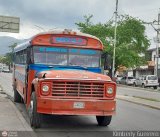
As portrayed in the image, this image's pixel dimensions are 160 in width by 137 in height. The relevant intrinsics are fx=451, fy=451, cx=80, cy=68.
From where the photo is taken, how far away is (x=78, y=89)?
459 inches

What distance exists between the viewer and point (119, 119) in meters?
15.0

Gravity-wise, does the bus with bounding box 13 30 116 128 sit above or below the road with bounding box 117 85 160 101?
above

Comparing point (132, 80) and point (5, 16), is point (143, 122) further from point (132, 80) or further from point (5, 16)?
point (132, 80)

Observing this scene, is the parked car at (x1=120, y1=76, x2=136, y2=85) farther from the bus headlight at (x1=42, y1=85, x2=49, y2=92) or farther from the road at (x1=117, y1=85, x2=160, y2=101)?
the bus headlight at (x1=42, y1=85, x2=49, y2=92)

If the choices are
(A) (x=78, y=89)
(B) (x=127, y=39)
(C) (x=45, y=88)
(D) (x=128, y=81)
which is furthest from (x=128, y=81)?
(C) (x=45, y=88)

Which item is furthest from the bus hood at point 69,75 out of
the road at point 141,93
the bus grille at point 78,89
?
the road at point 141,93

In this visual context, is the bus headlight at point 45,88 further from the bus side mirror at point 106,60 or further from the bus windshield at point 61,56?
the bus side mirror at point 106,60

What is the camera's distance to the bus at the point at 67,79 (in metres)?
11.5

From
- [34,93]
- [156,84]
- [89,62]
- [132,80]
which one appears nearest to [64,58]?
[89,62]

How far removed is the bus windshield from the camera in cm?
1338

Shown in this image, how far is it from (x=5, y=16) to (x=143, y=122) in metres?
38.8

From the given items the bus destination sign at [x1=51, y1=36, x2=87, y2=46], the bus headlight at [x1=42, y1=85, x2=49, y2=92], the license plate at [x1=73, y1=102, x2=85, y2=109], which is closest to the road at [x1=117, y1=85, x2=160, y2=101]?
the bus destination sign at [x1=51, y1=36, x2=87, y2=46]

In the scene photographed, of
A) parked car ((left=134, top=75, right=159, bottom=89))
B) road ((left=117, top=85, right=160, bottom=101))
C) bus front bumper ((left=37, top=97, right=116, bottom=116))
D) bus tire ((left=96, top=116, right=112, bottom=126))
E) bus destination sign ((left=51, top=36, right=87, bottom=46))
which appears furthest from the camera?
parked car ((left=134, top=75, right=159, bottom=89))

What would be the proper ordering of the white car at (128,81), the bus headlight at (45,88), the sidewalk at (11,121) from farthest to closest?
Result: 1. the white car at (128,81)
2. the bus headlight at (45,88)
3. the sidewalk at (11,121)
